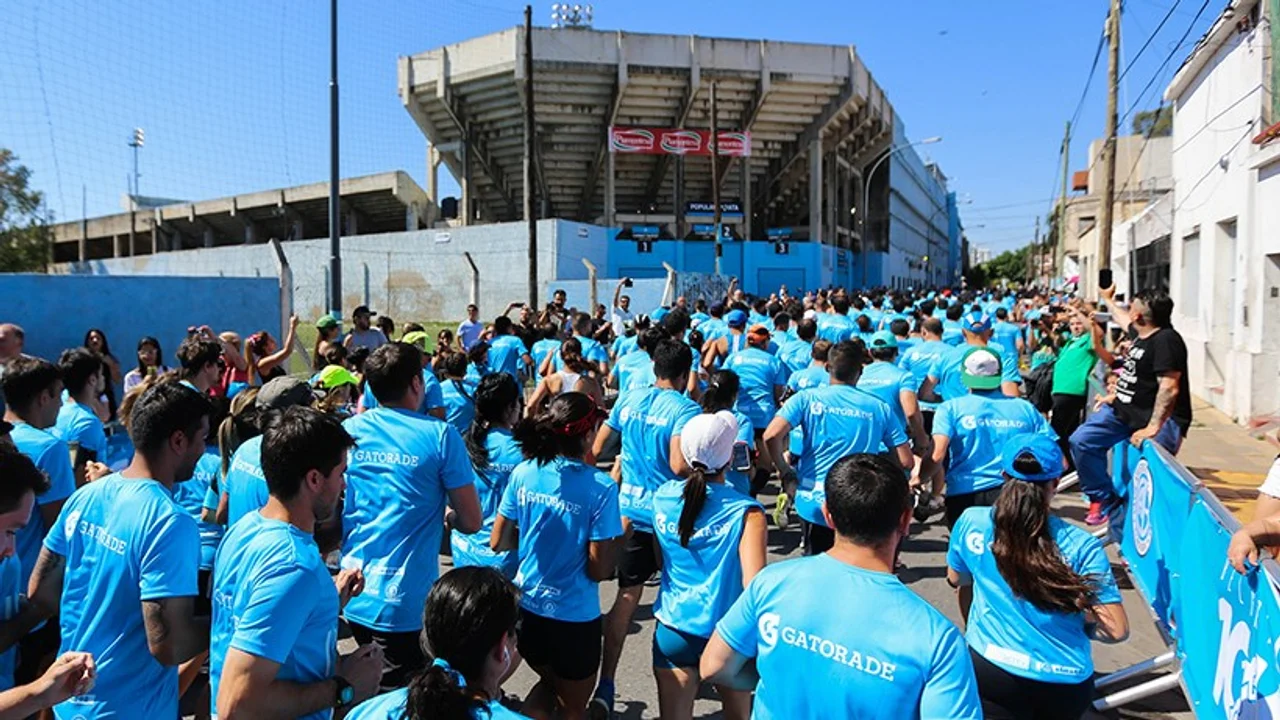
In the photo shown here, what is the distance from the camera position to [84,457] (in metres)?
4.54

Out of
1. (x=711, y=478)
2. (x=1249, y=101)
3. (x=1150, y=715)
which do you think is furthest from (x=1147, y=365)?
(x=1249, y=101)

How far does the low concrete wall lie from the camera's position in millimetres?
27609

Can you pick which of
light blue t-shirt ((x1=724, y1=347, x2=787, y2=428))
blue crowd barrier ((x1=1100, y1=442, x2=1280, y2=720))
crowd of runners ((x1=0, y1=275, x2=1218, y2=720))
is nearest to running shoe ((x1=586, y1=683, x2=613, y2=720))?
crowd of runners ((x1=0, y1=275, x2=1218, y2=720))

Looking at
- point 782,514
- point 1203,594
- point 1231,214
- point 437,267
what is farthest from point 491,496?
point 437,267

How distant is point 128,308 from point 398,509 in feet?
38.8

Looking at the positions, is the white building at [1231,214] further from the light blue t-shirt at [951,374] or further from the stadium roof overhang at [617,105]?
the stadium roof overhang at [617,105]

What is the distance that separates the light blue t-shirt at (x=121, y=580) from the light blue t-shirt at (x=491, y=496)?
1.50m

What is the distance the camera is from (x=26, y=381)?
12.1 feet

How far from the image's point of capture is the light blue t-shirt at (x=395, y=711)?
5.38ft

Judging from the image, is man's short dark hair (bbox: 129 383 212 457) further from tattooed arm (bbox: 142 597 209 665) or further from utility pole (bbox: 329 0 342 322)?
utility pole (bbox: 329 0 342 322)

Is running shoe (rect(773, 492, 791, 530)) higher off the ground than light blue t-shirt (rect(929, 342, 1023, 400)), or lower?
lower

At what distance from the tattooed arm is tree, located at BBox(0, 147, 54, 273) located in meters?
39.9

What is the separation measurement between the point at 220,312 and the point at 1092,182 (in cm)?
4552

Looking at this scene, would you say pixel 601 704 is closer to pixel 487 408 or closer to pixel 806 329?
pixel 487 408
